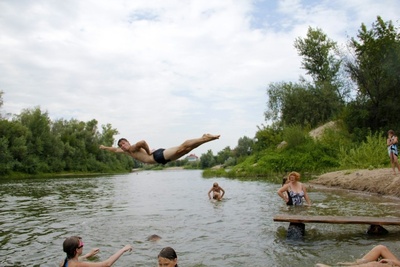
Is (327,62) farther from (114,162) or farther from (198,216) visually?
(114,162)

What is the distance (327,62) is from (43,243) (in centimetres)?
6144

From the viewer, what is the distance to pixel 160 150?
9695mm

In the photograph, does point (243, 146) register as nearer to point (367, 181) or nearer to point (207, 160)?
point (207, 160)

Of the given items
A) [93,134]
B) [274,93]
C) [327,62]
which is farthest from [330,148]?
[93,134]

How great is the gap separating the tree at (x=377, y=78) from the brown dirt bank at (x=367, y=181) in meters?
13.2

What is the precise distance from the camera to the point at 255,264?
859 cm

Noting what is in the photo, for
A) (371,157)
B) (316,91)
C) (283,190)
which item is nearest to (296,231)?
(283,190)

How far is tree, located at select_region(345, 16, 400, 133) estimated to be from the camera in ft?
118

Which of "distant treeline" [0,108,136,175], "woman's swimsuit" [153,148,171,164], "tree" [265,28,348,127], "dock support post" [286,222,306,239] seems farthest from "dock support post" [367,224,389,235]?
"distant treeline" [0,108,136,175]

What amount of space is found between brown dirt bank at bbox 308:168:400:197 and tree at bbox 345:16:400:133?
13.2 meters

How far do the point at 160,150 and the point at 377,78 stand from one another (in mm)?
33323

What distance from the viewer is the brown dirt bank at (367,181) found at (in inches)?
743

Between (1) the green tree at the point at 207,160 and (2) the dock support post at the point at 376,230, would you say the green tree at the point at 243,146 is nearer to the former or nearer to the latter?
(1) the green tree at the point at 207,160

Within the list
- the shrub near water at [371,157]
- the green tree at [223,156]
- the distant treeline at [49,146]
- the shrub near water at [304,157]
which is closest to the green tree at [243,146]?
the green tree at [223,156]
